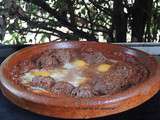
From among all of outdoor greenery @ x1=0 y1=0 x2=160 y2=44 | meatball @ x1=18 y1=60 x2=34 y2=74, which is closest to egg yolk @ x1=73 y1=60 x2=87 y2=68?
meatball @ x1=18 y1=60 x2=34 y2=74

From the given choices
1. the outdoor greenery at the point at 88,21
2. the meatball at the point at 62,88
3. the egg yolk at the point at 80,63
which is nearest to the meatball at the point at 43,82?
the meatball at the point at 62,88

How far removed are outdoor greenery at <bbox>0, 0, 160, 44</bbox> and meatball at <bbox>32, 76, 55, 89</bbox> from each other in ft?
3.34

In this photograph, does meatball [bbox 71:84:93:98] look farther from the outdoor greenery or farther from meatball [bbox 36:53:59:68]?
the outdoor greenery

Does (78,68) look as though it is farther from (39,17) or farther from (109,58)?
(39,17)

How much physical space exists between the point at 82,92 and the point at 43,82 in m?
0.11

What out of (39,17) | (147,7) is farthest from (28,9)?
(147,7)

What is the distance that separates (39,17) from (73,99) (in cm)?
127

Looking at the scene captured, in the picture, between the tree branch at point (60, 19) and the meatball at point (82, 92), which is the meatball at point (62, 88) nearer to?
the meatball at point (82, 92)

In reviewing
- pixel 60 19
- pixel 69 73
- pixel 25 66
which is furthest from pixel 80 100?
pixel 60 19

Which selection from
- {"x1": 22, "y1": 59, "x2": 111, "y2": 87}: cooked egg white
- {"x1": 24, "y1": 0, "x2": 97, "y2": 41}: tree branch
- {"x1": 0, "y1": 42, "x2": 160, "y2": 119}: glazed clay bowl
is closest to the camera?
{"x1": 0, "y1": 42, "x2": 160, "y2": 119}: glazed clay bowl

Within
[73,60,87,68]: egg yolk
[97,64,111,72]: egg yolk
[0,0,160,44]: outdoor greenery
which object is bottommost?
[97,64,111,72]: egg yolk

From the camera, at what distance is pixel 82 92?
1.00m

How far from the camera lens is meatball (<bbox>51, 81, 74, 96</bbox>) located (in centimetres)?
101

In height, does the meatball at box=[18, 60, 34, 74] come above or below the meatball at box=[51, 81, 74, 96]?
above
